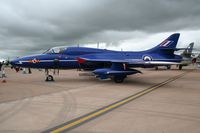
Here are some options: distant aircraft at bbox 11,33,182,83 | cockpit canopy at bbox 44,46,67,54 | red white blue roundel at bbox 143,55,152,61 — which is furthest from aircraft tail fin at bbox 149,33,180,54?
cockpit canopy at bbox 44,46,67,54

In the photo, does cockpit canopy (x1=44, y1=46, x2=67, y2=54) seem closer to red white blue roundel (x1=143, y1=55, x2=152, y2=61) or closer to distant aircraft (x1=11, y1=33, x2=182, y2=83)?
distant aircraft (x1=11, y1=33, x2=182, y2=83)

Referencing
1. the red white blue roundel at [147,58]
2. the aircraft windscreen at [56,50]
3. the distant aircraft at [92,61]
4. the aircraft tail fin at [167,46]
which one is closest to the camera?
the distant aircraft at [92,61]

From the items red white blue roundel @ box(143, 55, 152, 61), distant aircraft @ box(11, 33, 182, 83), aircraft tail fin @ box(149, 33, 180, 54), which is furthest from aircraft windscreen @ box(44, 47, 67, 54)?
aircraft tail fin @ box(149, 33, 180, 54)

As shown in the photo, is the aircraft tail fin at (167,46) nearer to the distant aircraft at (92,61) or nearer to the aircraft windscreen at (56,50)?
the distant aircraft at (92,61)

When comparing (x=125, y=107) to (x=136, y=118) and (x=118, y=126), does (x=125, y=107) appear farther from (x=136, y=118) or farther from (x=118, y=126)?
(x=118, y=126)

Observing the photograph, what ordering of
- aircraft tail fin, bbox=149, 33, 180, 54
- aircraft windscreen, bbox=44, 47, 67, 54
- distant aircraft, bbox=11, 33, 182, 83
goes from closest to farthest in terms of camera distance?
distant aircraft, bbox=11, 33, 182, 83 → aircraft windscreen, bbox=44, 47, 67, 54 → aircraft tail fin, bbox=149, 33, 180, 54

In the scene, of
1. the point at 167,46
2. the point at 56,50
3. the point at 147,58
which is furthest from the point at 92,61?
the point at 167,46

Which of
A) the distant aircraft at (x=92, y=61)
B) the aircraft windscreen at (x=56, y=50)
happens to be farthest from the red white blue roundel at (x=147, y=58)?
the aircraft windscreen at (x=56, y=50)

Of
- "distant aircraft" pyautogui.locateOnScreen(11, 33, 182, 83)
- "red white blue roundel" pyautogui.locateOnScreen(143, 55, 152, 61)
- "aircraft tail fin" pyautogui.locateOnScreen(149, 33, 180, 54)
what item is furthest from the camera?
"aircraft tail fin" pyautogui.locateOnScreen(149, 33, 180, 54)

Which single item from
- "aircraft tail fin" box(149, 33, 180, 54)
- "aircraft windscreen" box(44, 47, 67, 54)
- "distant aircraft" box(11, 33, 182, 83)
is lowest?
"distant aircraft" box(11, 33, 182, 83)

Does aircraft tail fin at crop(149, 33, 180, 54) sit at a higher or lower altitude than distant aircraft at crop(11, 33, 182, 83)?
higher

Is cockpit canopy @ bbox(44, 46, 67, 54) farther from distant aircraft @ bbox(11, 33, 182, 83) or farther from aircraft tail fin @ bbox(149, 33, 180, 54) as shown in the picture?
aircraft tail fin @ bbox(149, 33, 180, 54)

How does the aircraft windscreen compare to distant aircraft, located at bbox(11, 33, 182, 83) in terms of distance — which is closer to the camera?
distant aircraft, located at bbox(11, 33, 182, 83)

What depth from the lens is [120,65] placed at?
44.7ft
